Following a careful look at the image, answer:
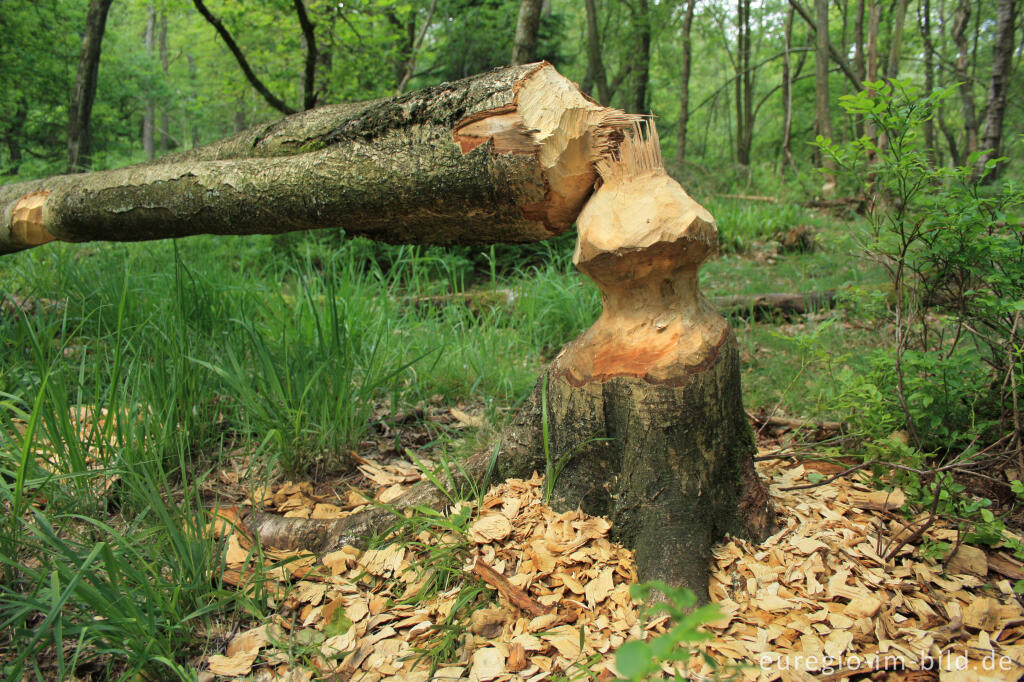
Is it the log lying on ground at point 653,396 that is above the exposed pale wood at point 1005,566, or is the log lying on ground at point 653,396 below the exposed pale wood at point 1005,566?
above

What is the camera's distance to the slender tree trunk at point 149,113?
1722 cm

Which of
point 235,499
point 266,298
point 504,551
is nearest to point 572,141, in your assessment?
point 504,551

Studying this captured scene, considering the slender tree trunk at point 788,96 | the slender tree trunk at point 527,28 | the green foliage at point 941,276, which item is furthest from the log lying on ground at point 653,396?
the slender tree trunk at point 788,96

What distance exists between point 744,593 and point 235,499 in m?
1.81

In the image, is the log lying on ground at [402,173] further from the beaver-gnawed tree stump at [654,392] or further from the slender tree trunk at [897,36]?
the slender tree trunk at [897,36]

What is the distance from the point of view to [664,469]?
5.55 ft

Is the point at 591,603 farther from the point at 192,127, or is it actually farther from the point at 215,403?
the point at 192,127

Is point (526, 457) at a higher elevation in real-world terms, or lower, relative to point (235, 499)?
higher

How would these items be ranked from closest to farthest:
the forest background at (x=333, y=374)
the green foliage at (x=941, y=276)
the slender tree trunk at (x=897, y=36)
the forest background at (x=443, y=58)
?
the forest background at (x=333, y=374) < the green foliage at (x=941, y=276) < the forest background at (x=443, y=58) < the slender tree trunk at (x=897, y=36)

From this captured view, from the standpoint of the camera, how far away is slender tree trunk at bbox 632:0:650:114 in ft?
35.5


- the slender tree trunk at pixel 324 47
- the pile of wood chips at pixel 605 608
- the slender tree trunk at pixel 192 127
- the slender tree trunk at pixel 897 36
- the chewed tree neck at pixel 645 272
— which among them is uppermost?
the slender tree trunk at pixel 192 127

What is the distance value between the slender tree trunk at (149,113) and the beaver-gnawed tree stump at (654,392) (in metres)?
14.0

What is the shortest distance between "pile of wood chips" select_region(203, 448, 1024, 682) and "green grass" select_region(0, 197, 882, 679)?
114mm

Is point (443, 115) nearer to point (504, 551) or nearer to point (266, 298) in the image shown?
point (504, 551)
